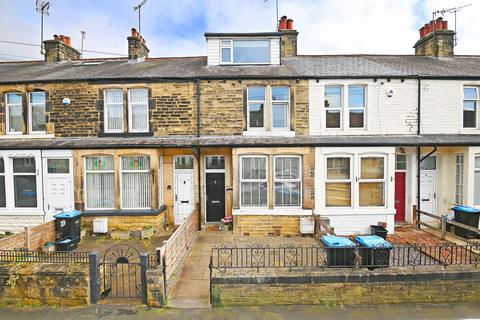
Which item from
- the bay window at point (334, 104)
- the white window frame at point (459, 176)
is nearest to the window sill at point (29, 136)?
the bay window at point (334, 104)

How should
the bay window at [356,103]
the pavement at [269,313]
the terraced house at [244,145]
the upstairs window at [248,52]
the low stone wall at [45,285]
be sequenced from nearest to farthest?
1. the pavement at [269,313]
2. the low stone wall at [45,285]
3. the terraced house at [244,145]
4. the bay window at [356,103]
5. the upstairs window at [248,52]

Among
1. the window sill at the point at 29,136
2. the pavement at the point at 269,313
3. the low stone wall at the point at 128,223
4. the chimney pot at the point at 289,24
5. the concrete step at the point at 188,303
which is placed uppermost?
the chimney pot at the point at 289,24

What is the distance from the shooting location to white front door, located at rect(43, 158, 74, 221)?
1048 centimetres

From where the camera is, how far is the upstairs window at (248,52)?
11742 mm

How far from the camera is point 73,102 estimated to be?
10898 millimetres

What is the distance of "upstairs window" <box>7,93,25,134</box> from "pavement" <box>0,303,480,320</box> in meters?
A: 8.52

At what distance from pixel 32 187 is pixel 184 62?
8.86 meters

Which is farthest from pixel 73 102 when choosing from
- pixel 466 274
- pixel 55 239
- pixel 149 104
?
pixel 466 274

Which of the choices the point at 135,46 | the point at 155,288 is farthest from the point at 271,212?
the point at 135,46

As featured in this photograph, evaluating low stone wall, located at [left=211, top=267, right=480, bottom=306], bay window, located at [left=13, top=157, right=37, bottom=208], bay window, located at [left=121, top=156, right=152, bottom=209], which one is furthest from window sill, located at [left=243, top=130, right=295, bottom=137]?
bay window, located at [left=13, top=157, right=37, bottom=208]

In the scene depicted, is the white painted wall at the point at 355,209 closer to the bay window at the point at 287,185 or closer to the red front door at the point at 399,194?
the bay window at the point at 287,185

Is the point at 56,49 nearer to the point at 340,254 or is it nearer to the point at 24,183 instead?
the point at 24,183

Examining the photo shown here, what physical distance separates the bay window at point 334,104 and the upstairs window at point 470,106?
5.41 m

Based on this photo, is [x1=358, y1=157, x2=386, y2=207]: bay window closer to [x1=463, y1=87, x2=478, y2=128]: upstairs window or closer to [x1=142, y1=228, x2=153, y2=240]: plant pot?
[x1=463, y1=87, x2=478, y2=128]: upstairs window
